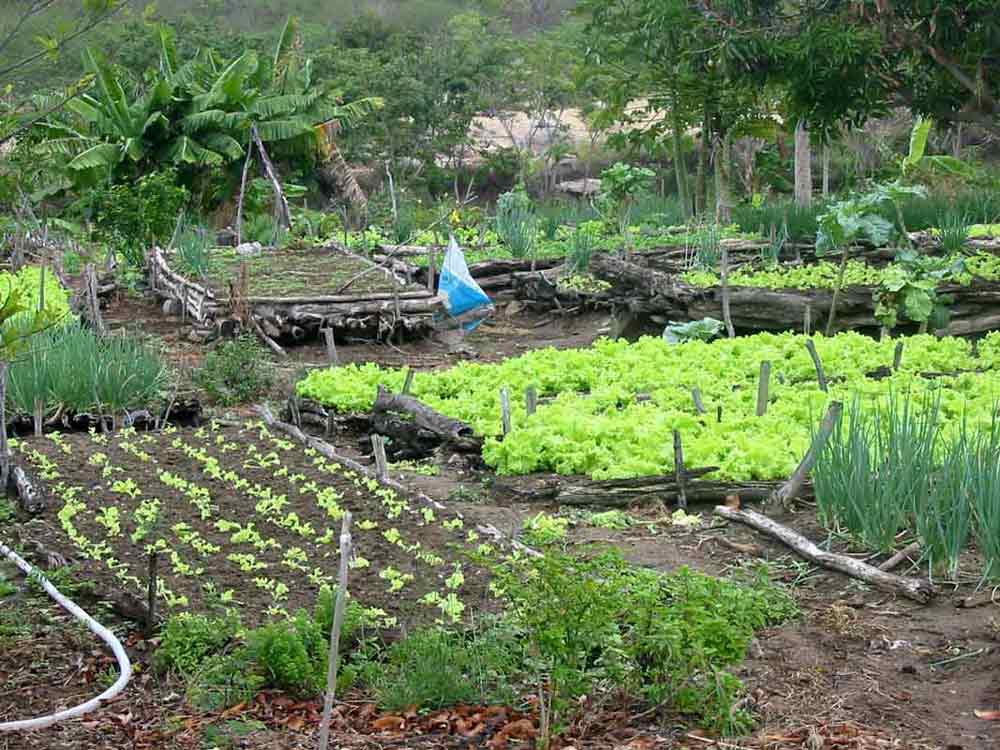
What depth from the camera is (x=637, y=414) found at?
28.1ft

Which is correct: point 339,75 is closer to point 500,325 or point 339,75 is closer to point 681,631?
point 500,325

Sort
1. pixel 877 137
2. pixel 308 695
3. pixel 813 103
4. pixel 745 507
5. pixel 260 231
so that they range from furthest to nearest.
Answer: pixel 877 137 → pixel 260 231 → pixel 813 103 → pixel 745 507 → pixel 308 695

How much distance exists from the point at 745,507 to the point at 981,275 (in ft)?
23.7

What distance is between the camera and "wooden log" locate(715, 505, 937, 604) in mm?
5586

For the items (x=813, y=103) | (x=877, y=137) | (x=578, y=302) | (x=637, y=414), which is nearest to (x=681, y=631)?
(x=637, y=414)

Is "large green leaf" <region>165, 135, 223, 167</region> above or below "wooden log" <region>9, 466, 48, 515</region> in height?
above

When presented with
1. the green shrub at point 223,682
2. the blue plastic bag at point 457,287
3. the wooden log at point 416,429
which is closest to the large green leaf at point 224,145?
the blue plastic bag at point 457,287

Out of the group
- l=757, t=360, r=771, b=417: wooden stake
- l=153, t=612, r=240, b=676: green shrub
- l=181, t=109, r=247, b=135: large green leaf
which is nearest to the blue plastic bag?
l=757, t=360, r=771, b=417: wooden stake

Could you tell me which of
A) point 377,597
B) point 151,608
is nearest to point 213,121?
point 377,597

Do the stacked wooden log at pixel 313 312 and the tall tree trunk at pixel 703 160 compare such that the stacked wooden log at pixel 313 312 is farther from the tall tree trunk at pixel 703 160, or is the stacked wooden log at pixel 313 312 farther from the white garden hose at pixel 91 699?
the tall tree trunk at pixel 703 160

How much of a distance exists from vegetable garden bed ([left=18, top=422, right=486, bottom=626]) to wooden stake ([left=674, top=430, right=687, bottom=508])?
1.20 metres

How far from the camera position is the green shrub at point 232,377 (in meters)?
11.1

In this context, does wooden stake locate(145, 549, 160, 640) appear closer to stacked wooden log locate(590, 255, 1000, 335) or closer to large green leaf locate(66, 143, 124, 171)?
stacked wooden log locate(590, 255, 1000, 335)

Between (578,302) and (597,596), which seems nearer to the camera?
(597,596)
